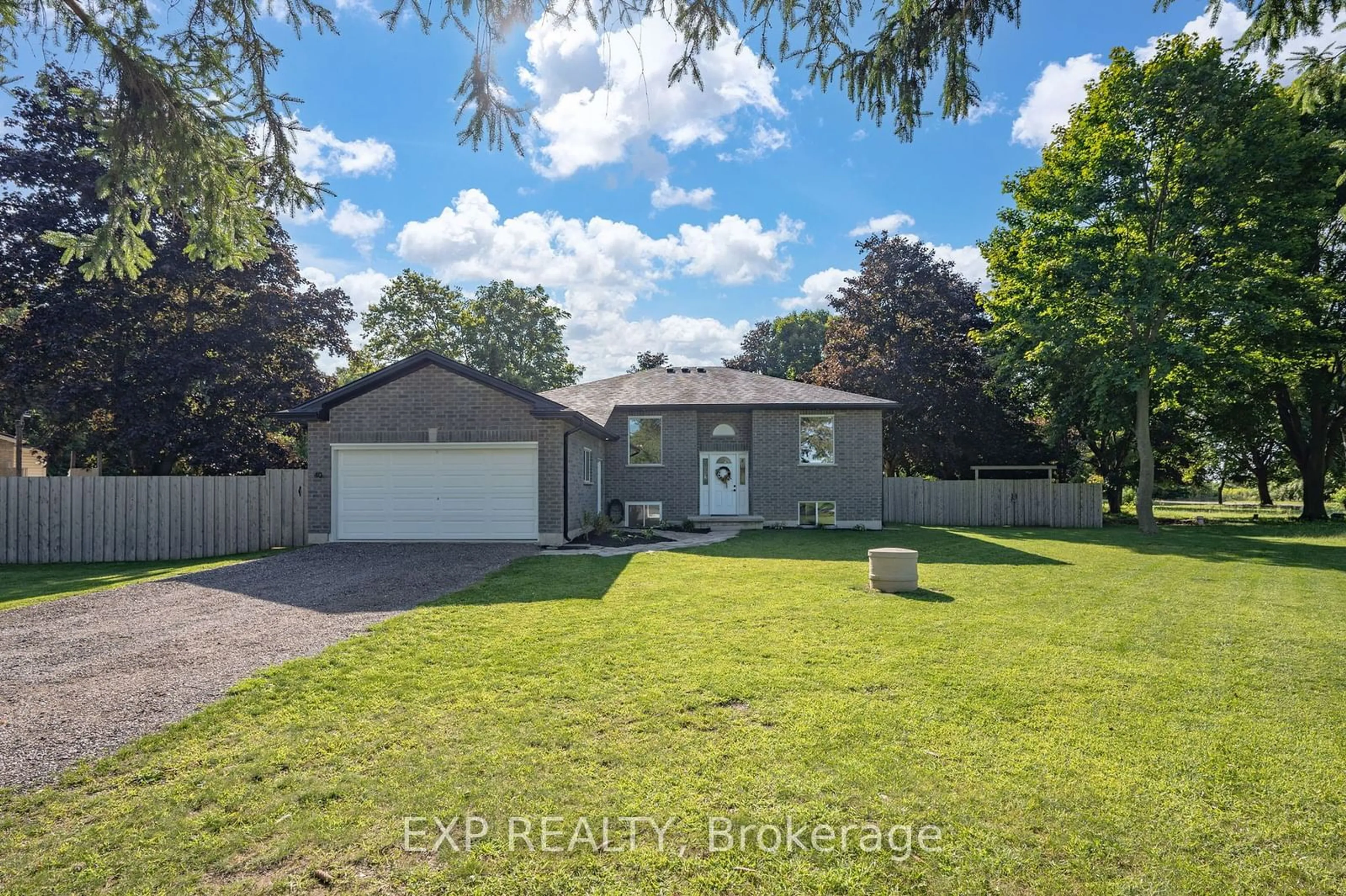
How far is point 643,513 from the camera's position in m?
21.1

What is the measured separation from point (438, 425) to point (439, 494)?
1.49 metres

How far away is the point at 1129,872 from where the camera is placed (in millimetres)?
2896

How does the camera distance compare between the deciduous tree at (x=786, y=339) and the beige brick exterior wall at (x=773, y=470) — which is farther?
the deciduous tree at (x=786, y=339)

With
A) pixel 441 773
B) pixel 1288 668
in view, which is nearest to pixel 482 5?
pixel 441 773

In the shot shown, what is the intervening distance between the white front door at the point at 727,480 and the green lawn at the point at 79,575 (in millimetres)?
12029

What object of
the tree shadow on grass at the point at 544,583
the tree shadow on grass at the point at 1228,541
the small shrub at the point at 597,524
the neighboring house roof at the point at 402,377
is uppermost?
the neighboring house roof at the point at 402,377

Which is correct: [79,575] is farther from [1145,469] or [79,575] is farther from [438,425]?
[1145,469]

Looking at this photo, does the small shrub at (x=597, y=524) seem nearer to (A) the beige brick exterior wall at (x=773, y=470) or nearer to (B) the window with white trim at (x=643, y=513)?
(B) the window with white trim at (x=643, y=513)

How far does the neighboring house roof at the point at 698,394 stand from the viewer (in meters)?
20.4

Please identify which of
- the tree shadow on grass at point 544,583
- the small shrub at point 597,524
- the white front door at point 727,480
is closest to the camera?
the tree shadow on grass at point 544,583

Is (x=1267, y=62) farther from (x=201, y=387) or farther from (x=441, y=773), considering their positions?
(x=201, y=387)

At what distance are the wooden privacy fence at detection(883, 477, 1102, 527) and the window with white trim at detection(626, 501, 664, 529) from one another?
8.01 meters

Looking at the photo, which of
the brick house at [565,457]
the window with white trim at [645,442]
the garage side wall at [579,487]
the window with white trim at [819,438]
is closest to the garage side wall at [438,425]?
the brick house at [565,457]

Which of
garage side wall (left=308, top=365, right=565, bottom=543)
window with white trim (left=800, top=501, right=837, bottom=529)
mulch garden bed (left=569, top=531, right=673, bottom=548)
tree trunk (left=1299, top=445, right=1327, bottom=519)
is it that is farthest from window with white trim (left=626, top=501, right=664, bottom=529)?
tree trunk (left=1299, top=445, right=1327, bottom=519)
